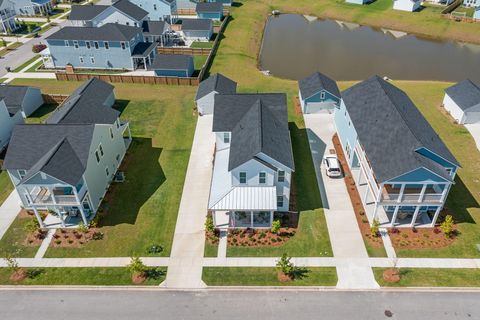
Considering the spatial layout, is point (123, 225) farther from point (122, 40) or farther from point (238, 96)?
point (122, 40)

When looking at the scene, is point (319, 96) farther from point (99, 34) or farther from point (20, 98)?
point (20, 98)

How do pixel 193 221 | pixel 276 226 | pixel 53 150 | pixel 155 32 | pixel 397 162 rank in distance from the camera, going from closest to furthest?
pixel 397 162, pixel 276 226, pixel 53 150, pixel 193 221, pixel 155 32

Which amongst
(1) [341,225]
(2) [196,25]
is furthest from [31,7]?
(1) [341,225]

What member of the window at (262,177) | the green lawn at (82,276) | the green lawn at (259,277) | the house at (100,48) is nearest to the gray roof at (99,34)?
the house at (100,48)

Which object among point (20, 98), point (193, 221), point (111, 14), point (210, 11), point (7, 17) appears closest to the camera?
point (193, 221)

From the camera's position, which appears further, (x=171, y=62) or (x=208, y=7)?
(x=208, y=7)

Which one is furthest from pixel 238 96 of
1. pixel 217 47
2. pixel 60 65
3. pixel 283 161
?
pixel 60 65

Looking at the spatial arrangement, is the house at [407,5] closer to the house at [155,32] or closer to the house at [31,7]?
the house at [155,32]
